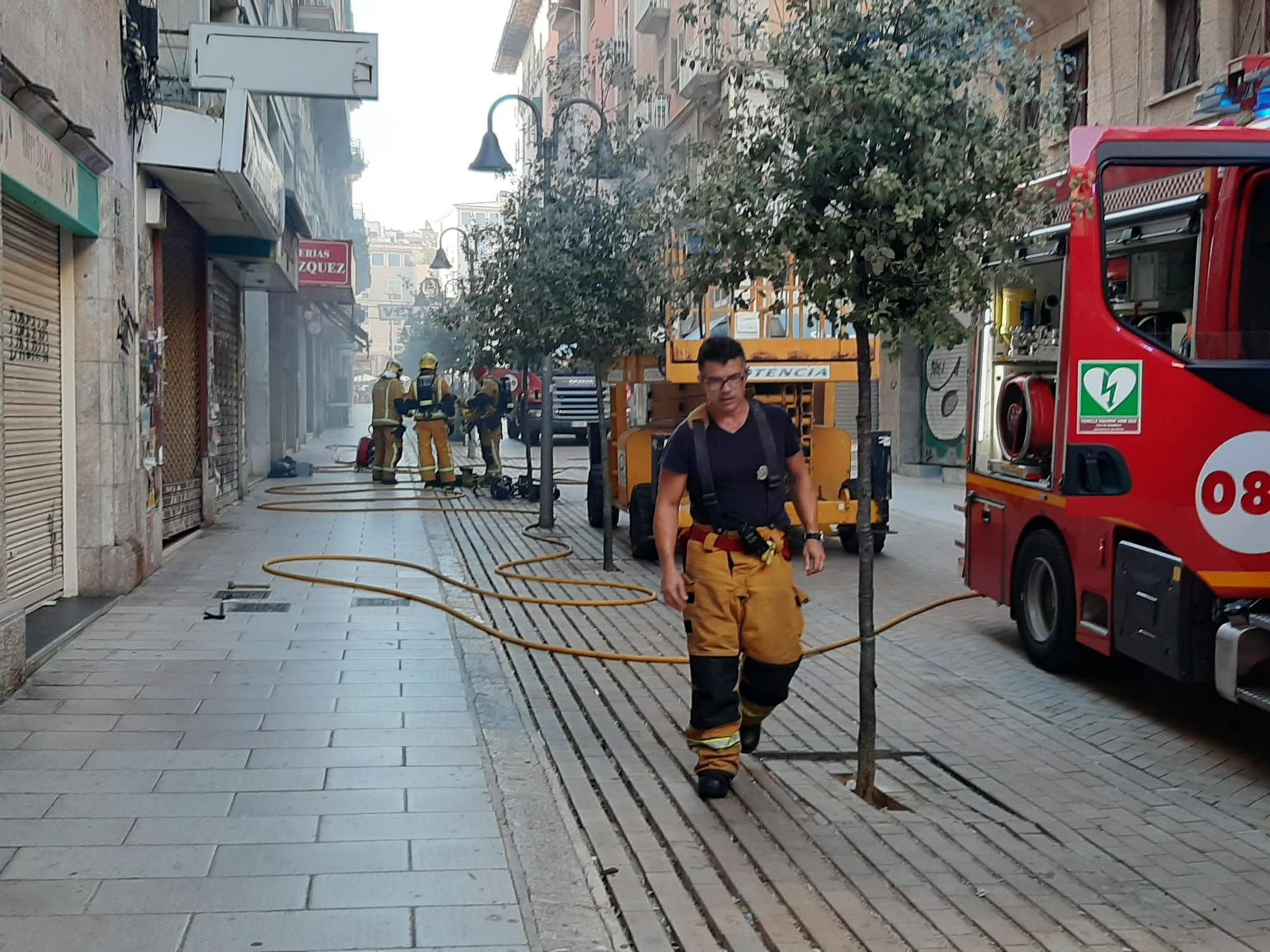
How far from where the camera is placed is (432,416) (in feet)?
69.8

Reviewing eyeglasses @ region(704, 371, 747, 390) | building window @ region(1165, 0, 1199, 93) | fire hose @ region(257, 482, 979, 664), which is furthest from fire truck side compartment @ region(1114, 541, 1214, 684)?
building window @ region(1165, 0, 1199, 93)

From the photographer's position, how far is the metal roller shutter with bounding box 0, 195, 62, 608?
27.5 feet

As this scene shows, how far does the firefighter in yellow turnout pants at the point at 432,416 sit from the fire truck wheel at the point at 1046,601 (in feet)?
43.6

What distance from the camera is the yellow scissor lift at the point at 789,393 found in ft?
43.5

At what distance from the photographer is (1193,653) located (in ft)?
22.3

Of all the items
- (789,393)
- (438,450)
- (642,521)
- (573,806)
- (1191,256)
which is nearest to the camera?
(573,806)

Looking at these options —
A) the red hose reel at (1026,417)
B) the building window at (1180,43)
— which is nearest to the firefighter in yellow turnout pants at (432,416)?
the building window at (1180,43)

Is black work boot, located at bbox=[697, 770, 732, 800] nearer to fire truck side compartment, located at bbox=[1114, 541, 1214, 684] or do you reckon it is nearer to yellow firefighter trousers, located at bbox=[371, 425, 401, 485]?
fire truck side compartment, located at bbox=[1114, 541, 1214, 684]

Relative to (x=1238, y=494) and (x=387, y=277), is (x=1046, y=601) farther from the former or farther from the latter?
Answer: (x=387, y=277)

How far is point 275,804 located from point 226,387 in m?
13.7

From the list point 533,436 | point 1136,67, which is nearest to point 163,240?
point 1136,67

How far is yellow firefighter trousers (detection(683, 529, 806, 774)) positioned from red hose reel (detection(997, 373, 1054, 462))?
3.31 m

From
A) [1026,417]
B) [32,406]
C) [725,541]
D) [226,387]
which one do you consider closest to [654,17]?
[226,387]

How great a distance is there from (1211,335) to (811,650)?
310 centimetres
